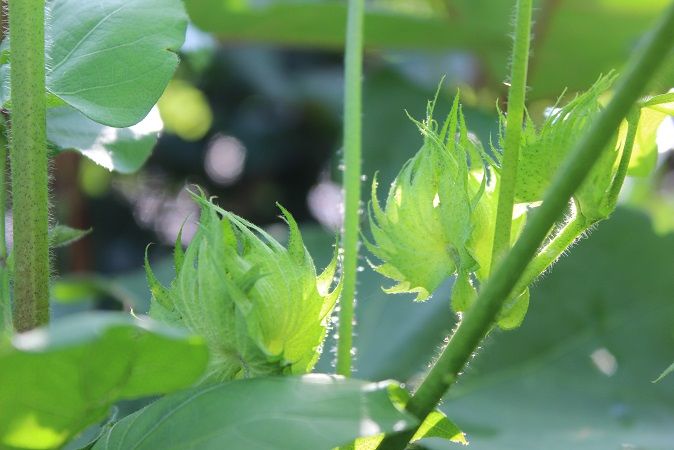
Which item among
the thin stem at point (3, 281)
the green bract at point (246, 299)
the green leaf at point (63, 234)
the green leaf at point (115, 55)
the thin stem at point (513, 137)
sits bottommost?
the thin stem at point (3, 281)

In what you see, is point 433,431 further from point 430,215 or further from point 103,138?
point 103,138

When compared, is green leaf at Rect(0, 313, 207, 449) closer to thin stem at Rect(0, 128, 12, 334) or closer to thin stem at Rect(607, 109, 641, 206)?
thin stem at Rect(0, 128, 12, 334)

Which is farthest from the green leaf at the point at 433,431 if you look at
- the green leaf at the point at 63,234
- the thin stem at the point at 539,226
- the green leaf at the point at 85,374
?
the green leaf at the point at 63,234

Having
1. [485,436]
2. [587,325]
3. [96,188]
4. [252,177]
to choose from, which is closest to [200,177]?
[252,177]

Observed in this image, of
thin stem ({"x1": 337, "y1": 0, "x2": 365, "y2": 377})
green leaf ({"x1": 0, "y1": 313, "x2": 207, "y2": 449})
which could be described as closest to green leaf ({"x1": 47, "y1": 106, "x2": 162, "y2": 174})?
thin stem ({"x1": 337, "y1": 0, "x2": 365, "y2": 377})

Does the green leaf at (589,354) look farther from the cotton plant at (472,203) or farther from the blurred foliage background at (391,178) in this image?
the cotton plant at (472,203)

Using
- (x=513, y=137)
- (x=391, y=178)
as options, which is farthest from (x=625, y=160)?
(x=391, y=178)
